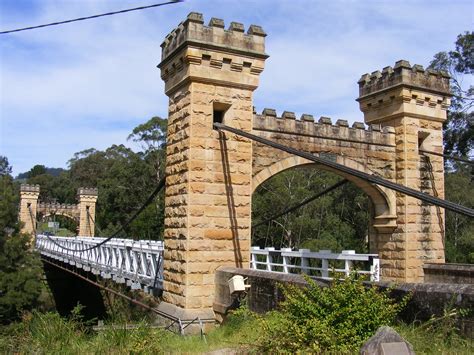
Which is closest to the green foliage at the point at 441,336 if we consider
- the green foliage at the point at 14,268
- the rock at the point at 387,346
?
the rock at the point at 387,346

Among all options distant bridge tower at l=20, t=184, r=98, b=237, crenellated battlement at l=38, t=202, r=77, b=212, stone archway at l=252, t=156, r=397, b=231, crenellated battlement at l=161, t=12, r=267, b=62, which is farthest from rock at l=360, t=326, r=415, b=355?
crenellated battlement at l=38, t=202, r=77, b=212

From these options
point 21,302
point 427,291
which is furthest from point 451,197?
point 427,291

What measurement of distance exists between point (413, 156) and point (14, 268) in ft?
59.8

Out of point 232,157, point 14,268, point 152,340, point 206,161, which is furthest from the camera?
point 14,268

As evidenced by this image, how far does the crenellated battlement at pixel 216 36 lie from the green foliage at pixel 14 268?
602 inches

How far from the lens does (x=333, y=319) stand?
4977 mm

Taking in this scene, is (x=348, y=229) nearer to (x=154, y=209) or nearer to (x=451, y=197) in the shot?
(x=451, y=197)

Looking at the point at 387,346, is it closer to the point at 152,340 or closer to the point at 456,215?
the point at 152,340

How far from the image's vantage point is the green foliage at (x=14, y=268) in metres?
21.4

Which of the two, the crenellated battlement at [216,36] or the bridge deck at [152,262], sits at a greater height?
the crenellated battlement at [216,36]

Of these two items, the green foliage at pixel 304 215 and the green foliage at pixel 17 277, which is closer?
the green foliage at pixel 17 277

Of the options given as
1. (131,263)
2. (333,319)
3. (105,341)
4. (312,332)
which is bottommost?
(105,341)

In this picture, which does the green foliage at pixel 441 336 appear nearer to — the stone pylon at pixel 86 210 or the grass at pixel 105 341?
the grass at pixel 105 341

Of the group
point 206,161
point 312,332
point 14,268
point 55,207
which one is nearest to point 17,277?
point 14,268
